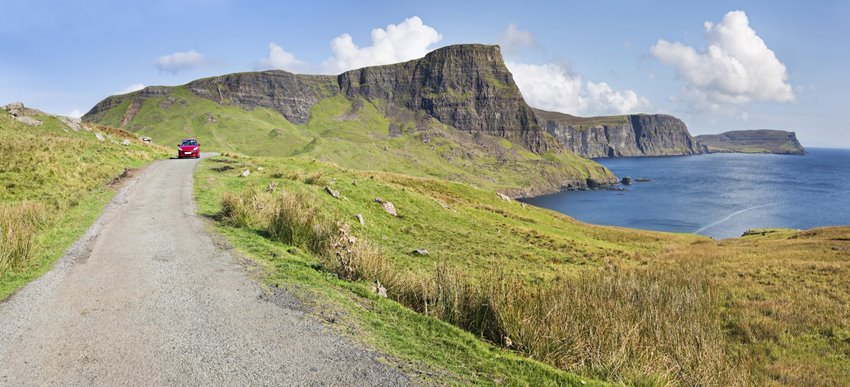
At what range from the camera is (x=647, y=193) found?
179375mm

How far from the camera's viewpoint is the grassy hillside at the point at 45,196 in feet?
36.6

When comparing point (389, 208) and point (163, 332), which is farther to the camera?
point (389, 208)

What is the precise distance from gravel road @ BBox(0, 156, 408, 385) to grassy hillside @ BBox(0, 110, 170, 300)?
851mm

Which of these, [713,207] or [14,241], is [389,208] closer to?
[14,241]

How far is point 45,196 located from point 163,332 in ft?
61.0

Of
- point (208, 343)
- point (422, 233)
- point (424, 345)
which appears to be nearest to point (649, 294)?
point (424, 345)

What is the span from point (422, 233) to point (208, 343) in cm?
2120

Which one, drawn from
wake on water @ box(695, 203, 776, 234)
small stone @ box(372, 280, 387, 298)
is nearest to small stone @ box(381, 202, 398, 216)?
small stone @ box(372, 280, 387, 298)

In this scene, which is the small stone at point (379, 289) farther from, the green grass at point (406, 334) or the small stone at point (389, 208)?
the small stone at point (389, 208)

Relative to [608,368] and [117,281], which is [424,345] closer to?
[608,368]

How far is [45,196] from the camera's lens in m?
20.4

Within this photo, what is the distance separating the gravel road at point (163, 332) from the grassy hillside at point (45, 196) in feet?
2.79

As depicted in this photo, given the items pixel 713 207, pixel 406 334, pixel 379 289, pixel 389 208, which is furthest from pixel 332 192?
pixel 713 207

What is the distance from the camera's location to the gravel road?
21.5 ft
